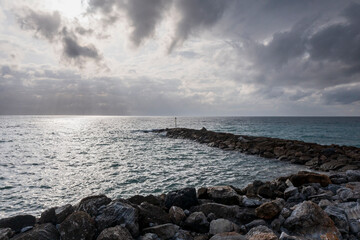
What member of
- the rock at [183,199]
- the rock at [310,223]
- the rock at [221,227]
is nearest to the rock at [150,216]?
the rock at [183,199]

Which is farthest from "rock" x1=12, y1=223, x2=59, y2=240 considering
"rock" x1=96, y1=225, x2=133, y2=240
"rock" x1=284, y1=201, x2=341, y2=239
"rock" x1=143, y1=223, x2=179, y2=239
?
"rock" x1=284, y1=201, x2=341, y2=239

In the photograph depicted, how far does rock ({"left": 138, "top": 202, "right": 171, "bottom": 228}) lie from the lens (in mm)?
4258

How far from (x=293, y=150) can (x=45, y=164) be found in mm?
23015

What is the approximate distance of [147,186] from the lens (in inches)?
384

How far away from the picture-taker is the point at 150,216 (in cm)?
446

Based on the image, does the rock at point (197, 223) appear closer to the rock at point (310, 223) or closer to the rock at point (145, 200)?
the rock at point (145, 200)

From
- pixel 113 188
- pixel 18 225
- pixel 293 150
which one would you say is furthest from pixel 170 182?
pixel 293 150

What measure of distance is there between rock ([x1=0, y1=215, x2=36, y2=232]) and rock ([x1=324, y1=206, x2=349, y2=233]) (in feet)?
22.8

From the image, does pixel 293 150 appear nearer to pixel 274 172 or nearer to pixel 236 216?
pixel 274 172

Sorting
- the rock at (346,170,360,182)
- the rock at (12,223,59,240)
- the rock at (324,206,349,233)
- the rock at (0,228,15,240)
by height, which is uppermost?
the rock at (324,206,349,233)

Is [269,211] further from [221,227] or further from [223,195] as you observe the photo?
[223,195]

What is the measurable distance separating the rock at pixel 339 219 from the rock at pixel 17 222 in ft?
22.8

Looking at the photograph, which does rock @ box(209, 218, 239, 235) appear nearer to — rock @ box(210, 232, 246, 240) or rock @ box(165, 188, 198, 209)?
rock @ box(210, 232, 246, 240)

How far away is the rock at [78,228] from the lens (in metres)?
3.57
